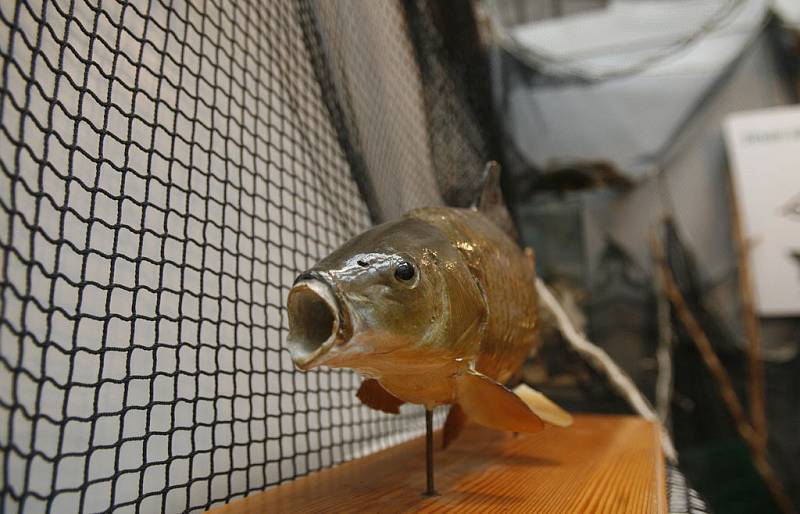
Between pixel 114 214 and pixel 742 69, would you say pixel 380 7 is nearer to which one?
pixel 114 214

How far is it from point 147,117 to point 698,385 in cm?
181

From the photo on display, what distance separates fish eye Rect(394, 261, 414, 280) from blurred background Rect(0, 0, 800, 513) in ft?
0.79

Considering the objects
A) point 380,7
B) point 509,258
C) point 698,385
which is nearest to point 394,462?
point 509,258

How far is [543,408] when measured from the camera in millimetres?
675

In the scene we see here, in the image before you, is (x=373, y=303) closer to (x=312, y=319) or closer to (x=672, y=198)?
(x=312, y=319)

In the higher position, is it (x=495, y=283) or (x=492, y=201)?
(x=492, y=201)

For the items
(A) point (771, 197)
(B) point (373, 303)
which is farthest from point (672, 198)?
(B) point (373, 303)

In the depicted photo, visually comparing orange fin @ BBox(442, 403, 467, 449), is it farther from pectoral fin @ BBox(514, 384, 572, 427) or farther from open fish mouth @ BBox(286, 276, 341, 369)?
open fish mouth @ BBox(286, 276, 341, 369)

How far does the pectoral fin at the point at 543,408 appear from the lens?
654 millimetres

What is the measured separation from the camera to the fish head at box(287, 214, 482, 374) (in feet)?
1.20

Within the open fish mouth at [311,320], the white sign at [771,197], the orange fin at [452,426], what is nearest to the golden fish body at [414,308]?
the open fish mouth at [311,320]

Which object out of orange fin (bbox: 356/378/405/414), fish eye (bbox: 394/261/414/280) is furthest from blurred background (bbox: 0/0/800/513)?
fish eye (bbox: 394/261/414/280)

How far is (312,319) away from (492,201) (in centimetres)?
40

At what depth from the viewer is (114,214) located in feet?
1.71
